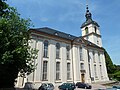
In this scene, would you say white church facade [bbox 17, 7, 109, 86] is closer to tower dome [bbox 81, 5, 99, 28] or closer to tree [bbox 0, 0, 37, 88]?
tree [bbox 0, 0, 37, 88]

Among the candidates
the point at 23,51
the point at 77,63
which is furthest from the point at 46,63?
the point at 23,51

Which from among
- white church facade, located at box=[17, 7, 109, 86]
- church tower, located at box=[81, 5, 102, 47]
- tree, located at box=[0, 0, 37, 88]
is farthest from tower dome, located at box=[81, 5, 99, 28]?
tree, located at box=[0, 0, 37, 88]

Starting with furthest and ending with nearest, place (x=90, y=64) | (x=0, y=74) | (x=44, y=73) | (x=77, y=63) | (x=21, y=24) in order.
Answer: (x=90, y=64) < (x=77, y=63) < (x=44, y=73) < (x=21, y=24) < (x=0, y=74)

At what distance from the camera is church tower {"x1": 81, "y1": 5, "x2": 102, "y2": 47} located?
1794 inches

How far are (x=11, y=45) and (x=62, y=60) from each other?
17117 millimetres

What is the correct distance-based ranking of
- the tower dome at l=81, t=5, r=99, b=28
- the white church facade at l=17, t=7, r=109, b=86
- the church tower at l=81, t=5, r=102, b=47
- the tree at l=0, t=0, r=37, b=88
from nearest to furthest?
the tree at l=0, t=0, r=37, b=88 → the white church facade at l=17, t=7, r=109, b=86 → the church tower at l=81, t=5, r=102, b=47 → the tower dome at l=81, t=5, r=99, b=28

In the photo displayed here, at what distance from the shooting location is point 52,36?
29.4m

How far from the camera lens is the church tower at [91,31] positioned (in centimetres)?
4556

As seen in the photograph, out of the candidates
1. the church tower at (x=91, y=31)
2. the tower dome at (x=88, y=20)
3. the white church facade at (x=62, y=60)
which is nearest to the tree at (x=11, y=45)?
the white church facade at (x=62, y=60)

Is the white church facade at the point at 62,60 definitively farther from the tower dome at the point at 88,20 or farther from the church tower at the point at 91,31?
the tower dome at the point at 88,20

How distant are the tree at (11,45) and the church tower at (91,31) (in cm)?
3235

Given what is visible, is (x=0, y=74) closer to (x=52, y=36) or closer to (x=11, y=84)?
(x=11, y=84)

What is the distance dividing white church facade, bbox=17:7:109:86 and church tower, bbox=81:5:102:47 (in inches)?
186

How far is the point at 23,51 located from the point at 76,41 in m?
21.6
